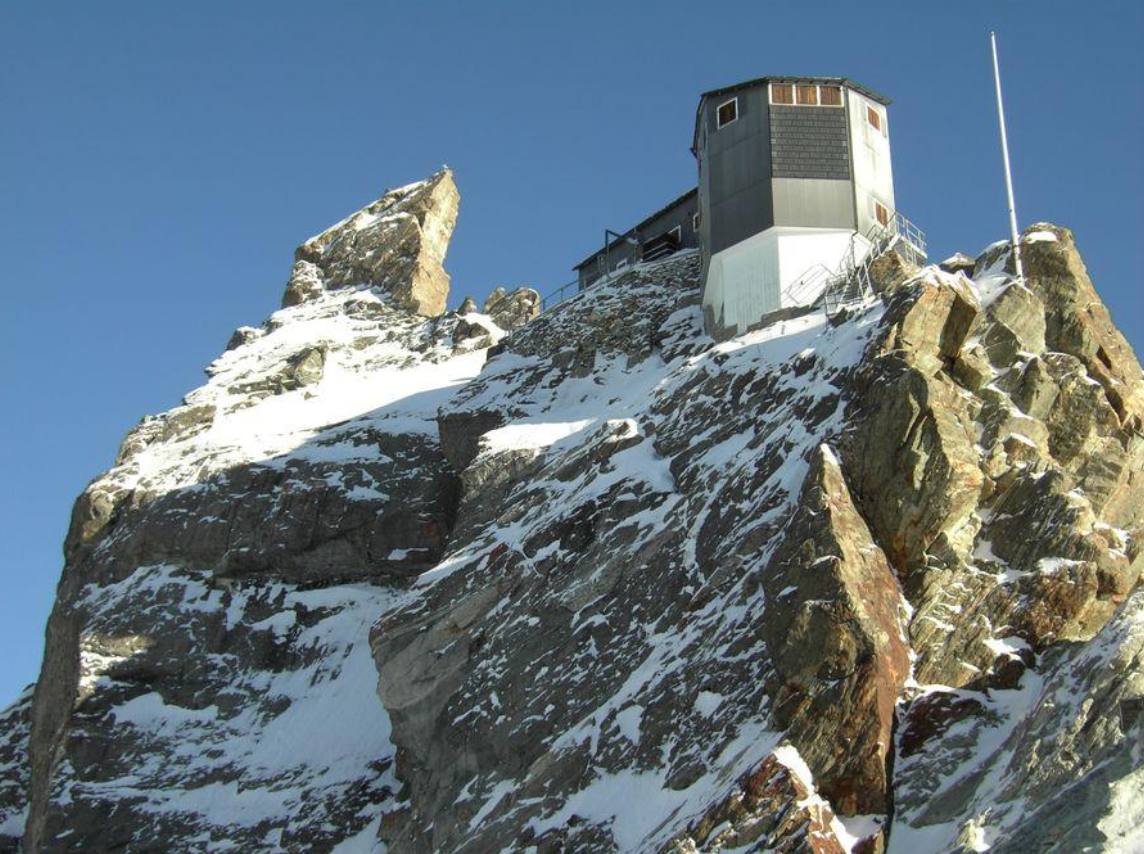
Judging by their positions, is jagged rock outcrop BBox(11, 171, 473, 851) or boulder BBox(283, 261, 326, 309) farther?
boulder BBox(283, 261, 326, 309)

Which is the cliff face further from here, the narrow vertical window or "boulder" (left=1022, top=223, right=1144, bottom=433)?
the narrow vertical window

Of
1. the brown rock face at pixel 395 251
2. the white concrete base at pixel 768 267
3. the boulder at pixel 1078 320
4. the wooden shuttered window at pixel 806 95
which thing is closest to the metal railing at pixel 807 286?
the white concrete base at pixel 768 267

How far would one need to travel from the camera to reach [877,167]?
212 feet

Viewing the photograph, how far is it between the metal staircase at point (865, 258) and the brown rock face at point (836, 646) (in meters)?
15.4

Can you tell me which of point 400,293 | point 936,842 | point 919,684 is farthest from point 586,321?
point 936,842

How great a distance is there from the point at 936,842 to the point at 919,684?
4.93 m

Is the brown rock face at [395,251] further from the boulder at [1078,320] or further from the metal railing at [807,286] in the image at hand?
the boulder at [1078,320]

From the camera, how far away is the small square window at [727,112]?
65625mm

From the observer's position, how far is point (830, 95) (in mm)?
64812

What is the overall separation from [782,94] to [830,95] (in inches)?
70.0

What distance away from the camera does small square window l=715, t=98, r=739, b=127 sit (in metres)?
65.6

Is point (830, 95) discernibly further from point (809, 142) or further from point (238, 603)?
point (238, 603)

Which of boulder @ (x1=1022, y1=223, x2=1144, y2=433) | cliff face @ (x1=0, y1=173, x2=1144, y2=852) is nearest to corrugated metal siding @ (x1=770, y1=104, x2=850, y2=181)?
cliff face @ (x1=0, y1=173, x2=1144, y2=852)

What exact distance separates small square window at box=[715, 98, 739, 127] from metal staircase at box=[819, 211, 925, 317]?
Answer: 7168mm
